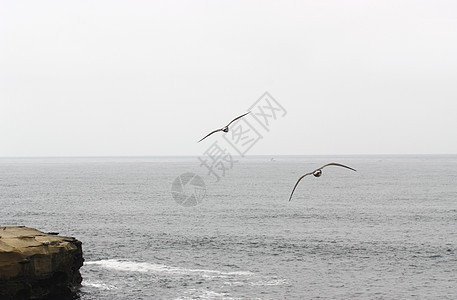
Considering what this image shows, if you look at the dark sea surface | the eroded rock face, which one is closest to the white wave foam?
the dark sea surface

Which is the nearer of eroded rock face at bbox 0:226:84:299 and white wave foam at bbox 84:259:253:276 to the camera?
eroded rock face at bbox 0:226:84:299

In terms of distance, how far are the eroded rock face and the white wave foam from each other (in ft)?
36.4

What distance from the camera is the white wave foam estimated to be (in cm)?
5753

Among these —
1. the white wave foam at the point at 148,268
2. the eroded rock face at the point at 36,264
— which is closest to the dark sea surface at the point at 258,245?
the white wave foam at the point at 148,268

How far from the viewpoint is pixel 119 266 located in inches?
2376

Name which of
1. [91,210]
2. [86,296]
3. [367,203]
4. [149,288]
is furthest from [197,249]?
[367,203]

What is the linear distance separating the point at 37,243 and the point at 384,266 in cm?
4026

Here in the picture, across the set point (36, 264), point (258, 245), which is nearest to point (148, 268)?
point (36, 264)

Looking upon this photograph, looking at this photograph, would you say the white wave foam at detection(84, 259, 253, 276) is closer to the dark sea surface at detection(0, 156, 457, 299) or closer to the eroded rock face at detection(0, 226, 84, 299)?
the dark sea surface at detection(0, 156, 457, 299)

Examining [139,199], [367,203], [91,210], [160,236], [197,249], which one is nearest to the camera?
[197,249]

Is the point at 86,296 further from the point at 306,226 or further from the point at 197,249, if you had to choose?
the point at 306,226

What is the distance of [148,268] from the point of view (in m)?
59.6

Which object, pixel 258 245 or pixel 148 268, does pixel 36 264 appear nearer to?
pixel 148 268

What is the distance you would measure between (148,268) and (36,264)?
19.5m
